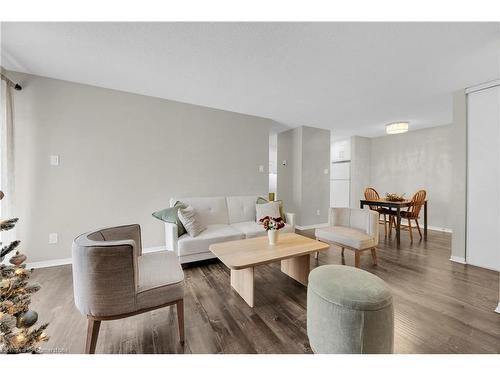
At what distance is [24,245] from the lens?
2.30 meters

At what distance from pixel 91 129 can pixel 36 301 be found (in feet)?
6.41

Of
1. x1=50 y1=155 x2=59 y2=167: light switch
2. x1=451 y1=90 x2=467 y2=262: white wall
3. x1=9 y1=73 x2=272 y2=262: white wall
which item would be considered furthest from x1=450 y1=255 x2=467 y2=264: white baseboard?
x1=50 y1=155 x2=59 y2=167: light switch

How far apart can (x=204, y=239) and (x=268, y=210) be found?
1.11 meters

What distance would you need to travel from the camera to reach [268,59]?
194 cm

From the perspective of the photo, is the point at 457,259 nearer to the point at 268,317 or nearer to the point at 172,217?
the point at 268,317

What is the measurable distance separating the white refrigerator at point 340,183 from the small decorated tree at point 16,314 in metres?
5.91

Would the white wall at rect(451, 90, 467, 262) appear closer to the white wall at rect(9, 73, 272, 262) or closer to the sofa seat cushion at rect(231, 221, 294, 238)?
the sofa seat cushion at rect(231, 221, 294, 238)

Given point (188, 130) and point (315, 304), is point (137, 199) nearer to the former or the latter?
point (188, 130)

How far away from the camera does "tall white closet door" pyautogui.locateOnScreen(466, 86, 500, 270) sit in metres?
2.37

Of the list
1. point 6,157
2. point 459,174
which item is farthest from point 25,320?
point 459,174

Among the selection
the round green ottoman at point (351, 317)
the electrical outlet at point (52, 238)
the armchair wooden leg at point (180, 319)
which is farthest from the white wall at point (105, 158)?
the round green ottoman at point (351, 317)

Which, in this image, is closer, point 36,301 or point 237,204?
point 36,301

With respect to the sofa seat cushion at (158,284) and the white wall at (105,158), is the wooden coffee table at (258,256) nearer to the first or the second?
the sofa seat cushion at (158,284)
